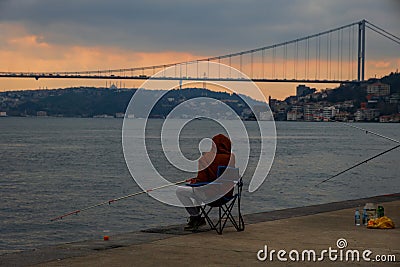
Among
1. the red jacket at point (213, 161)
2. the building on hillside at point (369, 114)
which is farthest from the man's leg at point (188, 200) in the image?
the building on hillside at point (369, 114)

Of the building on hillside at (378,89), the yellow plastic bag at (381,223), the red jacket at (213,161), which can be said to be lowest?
the yellow plastic bag at (381,223)

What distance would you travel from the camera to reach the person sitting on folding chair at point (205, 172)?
24.0 ft

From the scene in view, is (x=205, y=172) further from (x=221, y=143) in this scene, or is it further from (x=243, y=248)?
(x=243, y=248)

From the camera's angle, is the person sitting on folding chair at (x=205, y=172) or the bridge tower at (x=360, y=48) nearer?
the person sitting on folding chair at (x=205, y=172)

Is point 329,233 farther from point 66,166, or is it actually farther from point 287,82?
point 287,82

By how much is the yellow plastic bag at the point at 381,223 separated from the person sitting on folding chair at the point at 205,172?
1591 millimetres

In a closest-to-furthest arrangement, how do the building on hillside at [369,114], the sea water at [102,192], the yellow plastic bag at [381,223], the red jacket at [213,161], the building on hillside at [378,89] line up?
the red jacket at [213,161], the yellow plastic bag at [381,223], the sea water at [102,192], the building on hillside at [378,89], the building on hillside at [369,114]

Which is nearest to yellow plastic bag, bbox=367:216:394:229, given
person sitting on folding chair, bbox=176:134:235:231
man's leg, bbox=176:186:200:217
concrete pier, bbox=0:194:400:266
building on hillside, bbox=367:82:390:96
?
concrete pier, bbox=0:194:400:266

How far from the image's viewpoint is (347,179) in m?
30.5

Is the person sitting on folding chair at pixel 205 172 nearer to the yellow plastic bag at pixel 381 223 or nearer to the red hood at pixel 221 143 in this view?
the red hood at pixel 221 143

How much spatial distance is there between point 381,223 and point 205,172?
75.0 inches

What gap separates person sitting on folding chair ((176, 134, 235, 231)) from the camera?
7.32 m

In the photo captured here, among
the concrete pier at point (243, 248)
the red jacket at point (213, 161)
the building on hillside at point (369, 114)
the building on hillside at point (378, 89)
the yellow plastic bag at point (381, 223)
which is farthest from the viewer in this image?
the building on hillside at point (369, 114)

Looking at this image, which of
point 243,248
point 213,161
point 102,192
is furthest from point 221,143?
point 102,192
